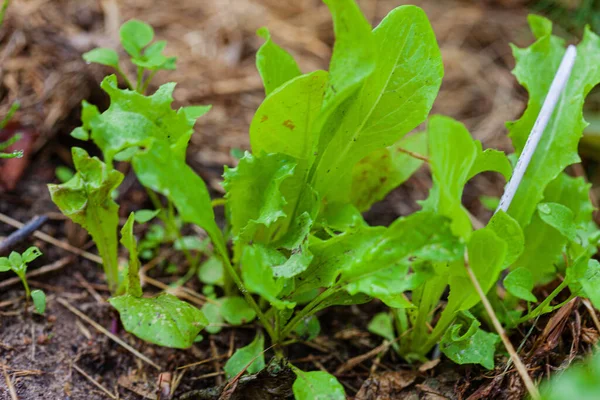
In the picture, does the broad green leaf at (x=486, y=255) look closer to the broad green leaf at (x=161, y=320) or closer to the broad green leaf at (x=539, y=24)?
the broad green leaf at (x=161, y=320)

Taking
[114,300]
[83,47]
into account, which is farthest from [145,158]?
[83,47]

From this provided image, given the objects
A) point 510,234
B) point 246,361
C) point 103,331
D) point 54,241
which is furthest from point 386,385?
point 54,241

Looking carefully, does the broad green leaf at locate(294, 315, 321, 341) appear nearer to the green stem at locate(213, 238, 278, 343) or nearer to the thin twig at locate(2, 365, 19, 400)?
the green stem at locate(213, 238, 278, 343)

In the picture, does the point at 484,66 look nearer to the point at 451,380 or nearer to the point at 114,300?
the point at 451,380

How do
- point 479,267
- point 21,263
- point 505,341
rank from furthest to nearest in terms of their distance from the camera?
point 21,263 → point 479,267 → point 505,341

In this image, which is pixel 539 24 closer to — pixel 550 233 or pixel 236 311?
pixel 550 233

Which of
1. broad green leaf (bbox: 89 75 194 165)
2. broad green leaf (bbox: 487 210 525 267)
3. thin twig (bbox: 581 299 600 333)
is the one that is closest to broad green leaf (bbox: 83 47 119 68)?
broad green leaf (bbox: 89 75 194 165)

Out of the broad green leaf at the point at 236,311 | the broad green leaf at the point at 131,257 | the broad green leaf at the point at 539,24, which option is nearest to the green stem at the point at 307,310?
the broad green leaf at the point at 236,311
